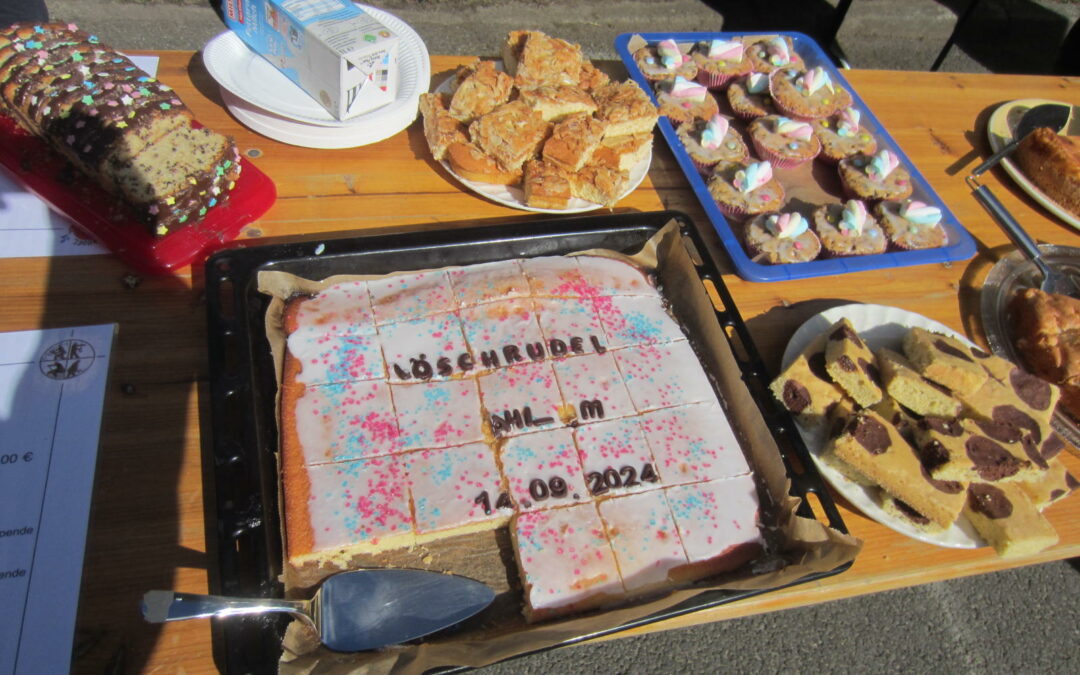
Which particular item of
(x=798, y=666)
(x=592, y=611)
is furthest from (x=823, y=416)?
(x=798, y=666)

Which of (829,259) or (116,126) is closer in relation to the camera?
(116,126)

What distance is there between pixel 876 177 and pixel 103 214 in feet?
8.40

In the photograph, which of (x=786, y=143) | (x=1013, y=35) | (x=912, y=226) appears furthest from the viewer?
(x=1013, y=35)

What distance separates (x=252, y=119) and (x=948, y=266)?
8.20 feet

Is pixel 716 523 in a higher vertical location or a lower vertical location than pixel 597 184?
lower

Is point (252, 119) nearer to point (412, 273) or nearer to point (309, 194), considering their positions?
point (309, 194)

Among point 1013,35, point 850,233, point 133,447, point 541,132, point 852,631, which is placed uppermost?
point 541,132

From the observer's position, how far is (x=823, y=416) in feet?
5.40

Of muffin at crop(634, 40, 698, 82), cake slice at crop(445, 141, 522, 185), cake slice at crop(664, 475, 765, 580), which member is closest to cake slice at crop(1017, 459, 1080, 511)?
cake slice at crop(664, 475, 765, 580)

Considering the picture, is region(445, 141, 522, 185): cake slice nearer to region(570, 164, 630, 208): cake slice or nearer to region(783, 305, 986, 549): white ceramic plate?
region(570, 164, 630, 208): cake slice

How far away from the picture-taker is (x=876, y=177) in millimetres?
2373

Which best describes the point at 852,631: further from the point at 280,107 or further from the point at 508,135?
the point at 280,107

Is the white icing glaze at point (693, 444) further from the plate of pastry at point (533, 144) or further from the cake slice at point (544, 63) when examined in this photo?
the cake slice at point (544, 63)

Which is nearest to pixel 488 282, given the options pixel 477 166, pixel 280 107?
pixel 477 166
